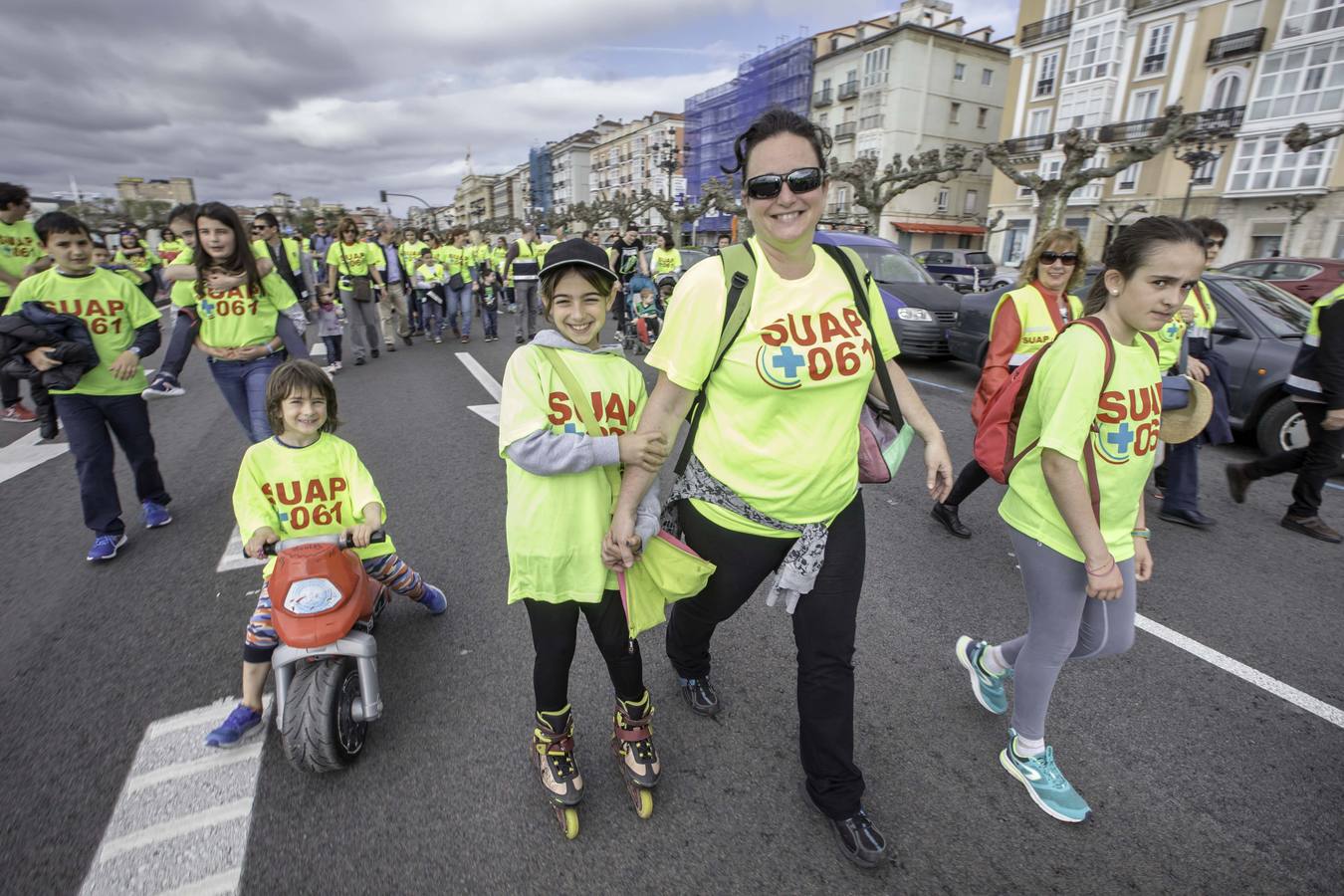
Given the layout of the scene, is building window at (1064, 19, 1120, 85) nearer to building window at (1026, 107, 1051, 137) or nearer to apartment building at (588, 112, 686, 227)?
building window at (1026, 107, 1051, 137)

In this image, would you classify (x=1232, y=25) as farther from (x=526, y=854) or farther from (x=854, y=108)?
(x=526, y=854)

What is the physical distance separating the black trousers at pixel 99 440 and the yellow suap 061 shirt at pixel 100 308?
7 centimetres

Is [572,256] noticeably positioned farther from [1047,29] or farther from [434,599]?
[1047,29]

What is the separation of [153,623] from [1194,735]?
477cm

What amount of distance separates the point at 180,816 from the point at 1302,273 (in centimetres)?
1872

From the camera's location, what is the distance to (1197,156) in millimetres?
21328

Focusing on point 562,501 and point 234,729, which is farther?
point 234,729

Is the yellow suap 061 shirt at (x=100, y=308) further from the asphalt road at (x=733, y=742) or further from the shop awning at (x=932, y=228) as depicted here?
the shop awning at (x=932, y=228)

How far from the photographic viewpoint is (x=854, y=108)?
4916cm

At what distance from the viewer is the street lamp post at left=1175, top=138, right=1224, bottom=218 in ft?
70.2

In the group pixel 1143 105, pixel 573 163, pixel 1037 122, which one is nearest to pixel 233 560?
pixel 1143 105

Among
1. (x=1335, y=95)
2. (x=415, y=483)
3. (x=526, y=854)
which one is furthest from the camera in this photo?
(x=1335, y=95)

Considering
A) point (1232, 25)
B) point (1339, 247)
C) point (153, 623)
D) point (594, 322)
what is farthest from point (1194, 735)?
point (1232, 25)

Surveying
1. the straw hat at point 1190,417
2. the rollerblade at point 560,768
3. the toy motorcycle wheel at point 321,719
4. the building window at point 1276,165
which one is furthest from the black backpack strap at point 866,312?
the building window at point 1276,165
